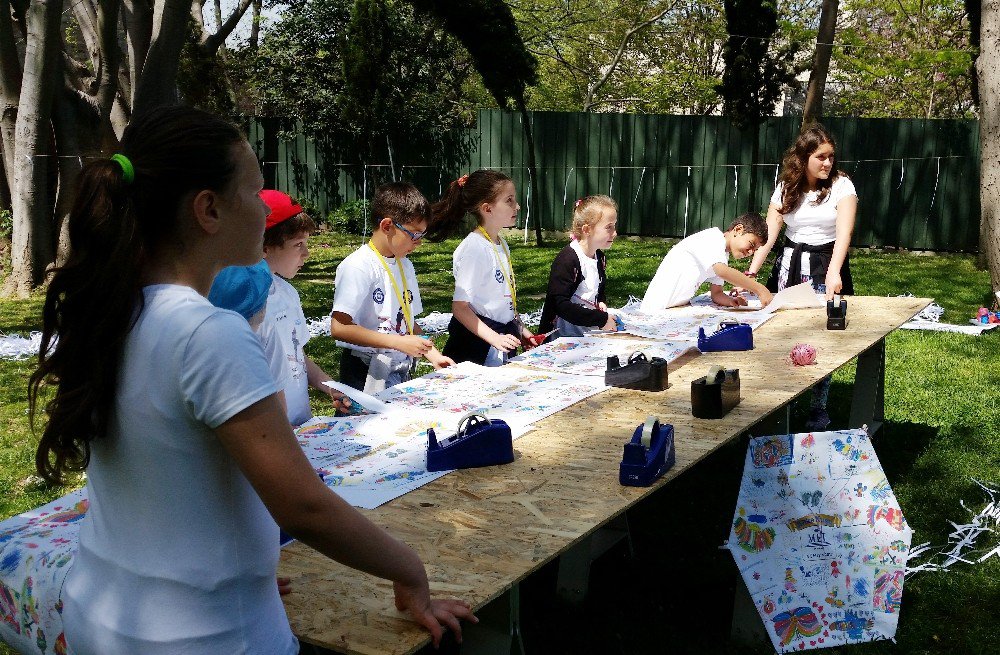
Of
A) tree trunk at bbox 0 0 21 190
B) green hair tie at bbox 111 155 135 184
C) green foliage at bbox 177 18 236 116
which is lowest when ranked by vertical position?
green hair tie at bbox 111 155 135 184

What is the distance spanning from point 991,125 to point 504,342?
23.5 ft

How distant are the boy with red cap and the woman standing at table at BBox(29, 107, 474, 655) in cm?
183

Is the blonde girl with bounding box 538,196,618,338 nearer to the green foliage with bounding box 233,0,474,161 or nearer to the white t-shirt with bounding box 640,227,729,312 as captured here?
the white t-shirt with bounding box 640,227,729,312

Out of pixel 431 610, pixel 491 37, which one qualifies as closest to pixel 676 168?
pixel 491 37

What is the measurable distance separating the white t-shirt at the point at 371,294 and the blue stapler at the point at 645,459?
1950mm

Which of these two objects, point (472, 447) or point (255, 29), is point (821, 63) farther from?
point (472, 447)

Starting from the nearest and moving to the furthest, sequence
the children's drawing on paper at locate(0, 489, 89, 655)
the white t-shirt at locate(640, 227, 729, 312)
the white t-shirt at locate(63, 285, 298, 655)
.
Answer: the white t-shirt at locate(63, 285, 298, 655), the children's drawing on paper at locate(0, 489, 89, 655), the white t-shirt at locate(640, 227, 729, 312)

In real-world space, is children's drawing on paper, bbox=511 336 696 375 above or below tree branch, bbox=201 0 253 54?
below

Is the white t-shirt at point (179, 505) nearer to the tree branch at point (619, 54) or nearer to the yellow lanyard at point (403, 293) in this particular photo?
the yellow lanyard at point (403, 293)

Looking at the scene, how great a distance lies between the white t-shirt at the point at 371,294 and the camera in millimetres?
4258

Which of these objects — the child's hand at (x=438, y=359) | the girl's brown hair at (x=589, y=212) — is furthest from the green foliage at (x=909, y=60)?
the child's hand at (x=438, y=359)

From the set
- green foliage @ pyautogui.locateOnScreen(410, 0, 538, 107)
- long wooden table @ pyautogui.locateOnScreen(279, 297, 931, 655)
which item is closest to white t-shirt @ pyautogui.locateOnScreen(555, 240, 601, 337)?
long wooden table @ pyautogui.locateOnScreen(279, 297, 931, 655)

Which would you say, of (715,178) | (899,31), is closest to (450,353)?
(715,178)

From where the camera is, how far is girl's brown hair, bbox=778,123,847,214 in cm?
566
